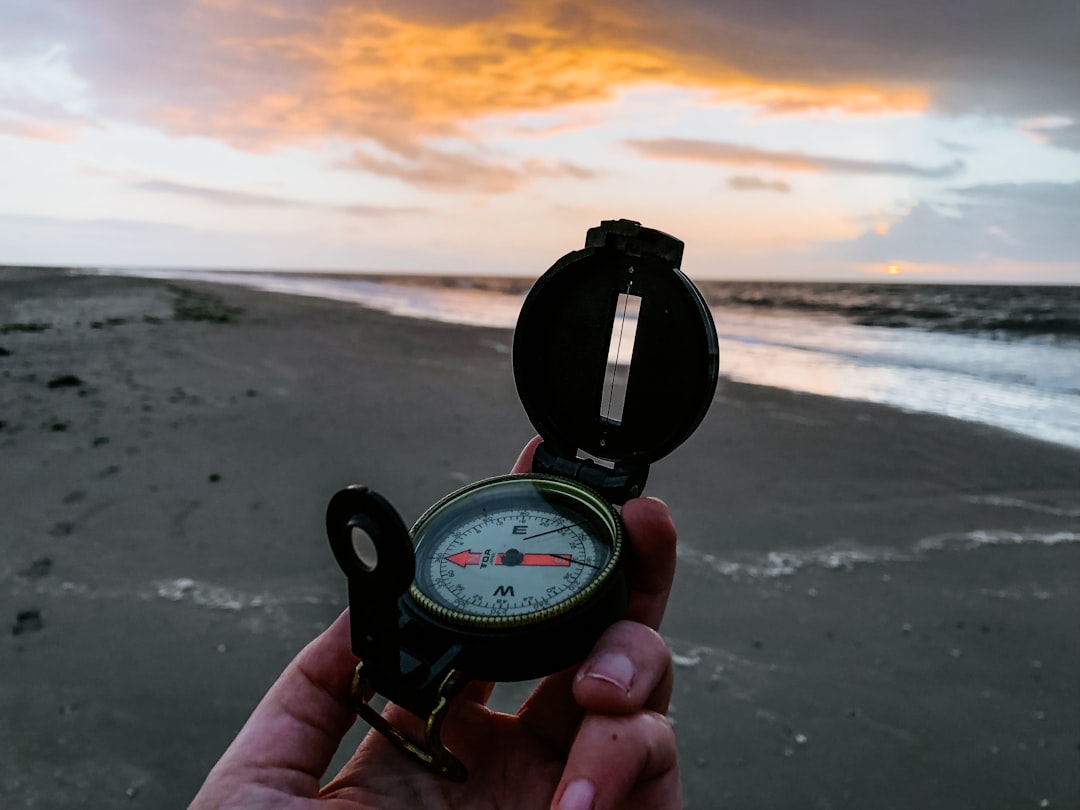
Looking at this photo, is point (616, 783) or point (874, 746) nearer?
point (616, 783)

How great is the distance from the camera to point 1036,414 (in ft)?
30.5

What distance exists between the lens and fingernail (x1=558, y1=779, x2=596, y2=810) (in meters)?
1.27

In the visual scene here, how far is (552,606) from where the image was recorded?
1567 millimetres

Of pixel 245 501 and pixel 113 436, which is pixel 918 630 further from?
pixel 113 436

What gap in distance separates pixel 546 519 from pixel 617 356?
1.56 ft

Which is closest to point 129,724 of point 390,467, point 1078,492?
point 390,467

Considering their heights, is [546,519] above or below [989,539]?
above

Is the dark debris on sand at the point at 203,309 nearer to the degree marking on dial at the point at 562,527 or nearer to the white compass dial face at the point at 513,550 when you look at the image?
the white compass dial face at the point at 513,550

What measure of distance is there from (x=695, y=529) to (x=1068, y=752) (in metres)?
2.24

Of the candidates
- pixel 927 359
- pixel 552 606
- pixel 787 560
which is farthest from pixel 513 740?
pixel 927 359

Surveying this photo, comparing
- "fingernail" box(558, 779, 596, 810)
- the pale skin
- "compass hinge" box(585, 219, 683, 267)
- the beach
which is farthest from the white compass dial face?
the beach

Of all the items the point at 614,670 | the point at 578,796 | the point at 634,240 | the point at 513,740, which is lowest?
the point at 513,740

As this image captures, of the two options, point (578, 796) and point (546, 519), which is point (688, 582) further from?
point (578, 796)

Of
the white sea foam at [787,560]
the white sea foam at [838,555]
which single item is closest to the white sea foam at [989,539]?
the white sea foam at [838,555]
